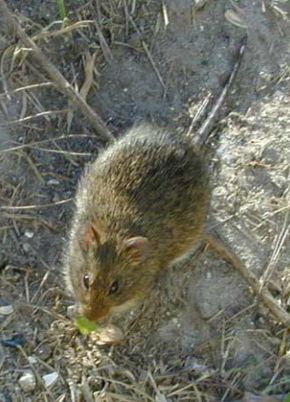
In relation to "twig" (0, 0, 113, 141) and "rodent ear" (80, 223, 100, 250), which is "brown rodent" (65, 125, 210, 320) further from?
"twig" (0, 0, 113, 141)

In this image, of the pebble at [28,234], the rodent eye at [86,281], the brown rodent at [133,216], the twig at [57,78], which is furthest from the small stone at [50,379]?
the twig at [57,78]

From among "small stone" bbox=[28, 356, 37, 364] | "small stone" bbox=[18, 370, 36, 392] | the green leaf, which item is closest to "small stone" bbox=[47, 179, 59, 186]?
the green leaf

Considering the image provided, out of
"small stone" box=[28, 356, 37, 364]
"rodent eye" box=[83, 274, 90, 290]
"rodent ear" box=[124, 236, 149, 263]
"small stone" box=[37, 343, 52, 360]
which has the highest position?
"rodent ear" box=[124, 236, 149, 263]

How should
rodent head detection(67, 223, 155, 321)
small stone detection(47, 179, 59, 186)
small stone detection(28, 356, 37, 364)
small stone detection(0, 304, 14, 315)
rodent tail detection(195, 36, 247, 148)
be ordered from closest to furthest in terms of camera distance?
rodent head detection(67, 223, 155, 321)
small stone detection(28, 356, 37, 364)
small stone detection(0, 304, 14, 315)
small stone detection(47, 179, 59, 186)
rodent tail detection(195, 36, 247, 148)

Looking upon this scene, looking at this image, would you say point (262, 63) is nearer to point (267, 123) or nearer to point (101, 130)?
point (267, 123)

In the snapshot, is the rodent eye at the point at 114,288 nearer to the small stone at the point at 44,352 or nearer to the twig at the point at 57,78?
the small stone at the point at 44,352

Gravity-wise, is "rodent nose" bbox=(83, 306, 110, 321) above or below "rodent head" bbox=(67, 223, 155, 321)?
below

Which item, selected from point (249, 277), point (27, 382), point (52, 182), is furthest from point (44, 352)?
point (249, 277)
